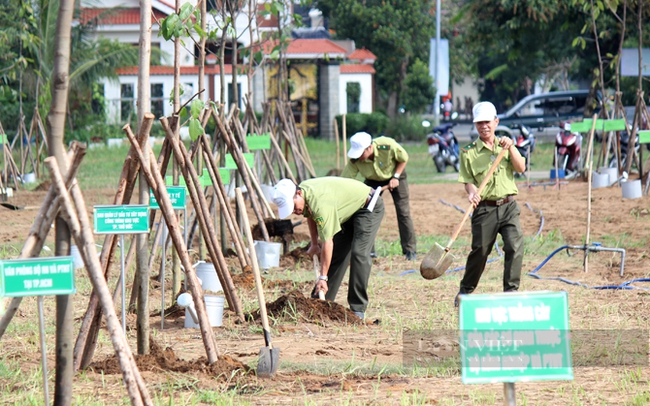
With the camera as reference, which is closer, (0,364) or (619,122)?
(0,364)

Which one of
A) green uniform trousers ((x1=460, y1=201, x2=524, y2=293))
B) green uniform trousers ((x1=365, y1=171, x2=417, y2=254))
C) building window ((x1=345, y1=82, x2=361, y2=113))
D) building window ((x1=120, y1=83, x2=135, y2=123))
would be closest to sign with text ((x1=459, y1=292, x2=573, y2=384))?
green uniform trousers ((x1=460, y1=201, x2=524, y2=293))

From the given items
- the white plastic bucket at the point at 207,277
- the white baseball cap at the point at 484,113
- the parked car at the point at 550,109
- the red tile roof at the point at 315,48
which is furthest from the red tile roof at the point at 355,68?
the white baseball cap at the point at 484,113

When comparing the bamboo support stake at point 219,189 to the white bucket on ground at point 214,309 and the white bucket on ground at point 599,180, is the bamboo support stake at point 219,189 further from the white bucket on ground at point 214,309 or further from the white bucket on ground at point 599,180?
the white bucket on ground at point 599,180

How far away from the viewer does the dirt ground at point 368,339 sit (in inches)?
196

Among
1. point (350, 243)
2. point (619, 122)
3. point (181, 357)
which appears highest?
point (619, 122)

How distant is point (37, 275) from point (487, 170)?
164 inches

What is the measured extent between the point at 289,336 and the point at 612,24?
18817 mm

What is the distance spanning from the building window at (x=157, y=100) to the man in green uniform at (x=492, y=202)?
24.0 metres

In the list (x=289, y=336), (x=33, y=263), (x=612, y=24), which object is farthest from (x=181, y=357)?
(x=612, y=24)

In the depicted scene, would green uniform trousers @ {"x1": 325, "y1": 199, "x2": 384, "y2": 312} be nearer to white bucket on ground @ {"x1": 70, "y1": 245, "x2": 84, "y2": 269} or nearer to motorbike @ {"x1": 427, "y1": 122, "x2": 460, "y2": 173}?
white bucket on ground @ {"x1": 70, "y1": 245, "x2": 84, "y2": 269}

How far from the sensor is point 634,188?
1375 cm

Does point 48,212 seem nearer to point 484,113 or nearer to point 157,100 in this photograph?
point 484,113

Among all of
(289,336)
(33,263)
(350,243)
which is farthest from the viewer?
(350,243)

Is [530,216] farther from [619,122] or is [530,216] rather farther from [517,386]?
[517,386]
